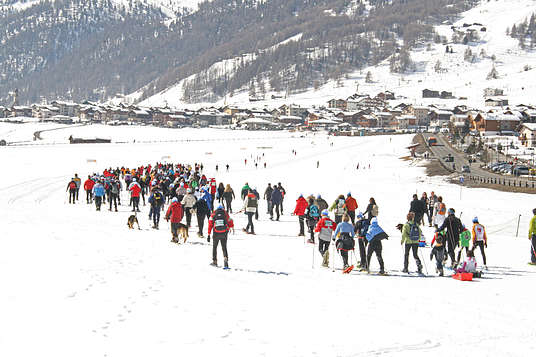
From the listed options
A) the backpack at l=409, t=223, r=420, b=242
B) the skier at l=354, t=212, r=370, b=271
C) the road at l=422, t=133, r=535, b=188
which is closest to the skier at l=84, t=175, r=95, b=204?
the skier at l=354, t=212, r=370, b=271

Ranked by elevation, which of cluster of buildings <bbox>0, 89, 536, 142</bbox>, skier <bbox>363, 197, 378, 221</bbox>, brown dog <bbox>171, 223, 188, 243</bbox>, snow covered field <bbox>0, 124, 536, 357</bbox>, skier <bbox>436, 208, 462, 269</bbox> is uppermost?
cluster of buildings <bbox>0, 89, 536, 142</bbox>

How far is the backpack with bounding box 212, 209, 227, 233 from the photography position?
34.9 feet

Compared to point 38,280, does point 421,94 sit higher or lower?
higher

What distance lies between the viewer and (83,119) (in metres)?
163

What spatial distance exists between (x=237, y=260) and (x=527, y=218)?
14.5 meters

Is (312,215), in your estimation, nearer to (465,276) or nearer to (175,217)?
(175,217)

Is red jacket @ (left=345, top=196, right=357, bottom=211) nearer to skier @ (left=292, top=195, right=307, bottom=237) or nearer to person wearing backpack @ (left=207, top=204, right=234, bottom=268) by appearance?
skier @ (left=292, top=195, right=307, bottom=237)

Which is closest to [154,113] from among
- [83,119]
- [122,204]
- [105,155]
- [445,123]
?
[83,119]

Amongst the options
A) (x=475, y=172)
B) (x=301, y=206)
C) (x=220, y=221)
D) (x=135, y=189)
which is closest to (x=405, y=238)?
(x=220, y=221)

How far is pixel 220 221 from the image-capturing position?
35.0 ft

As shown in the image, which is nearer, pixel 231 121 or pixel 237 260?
pixel 237 260

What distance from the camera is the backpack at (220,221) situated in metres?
10.6

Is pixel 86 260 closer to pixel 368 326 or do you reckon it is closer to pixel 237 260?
pixel 237 260

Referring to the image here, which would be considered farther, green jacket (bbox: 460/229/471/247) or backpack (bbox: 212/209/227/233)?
green jacket (bbox: 460/229/471/247)
